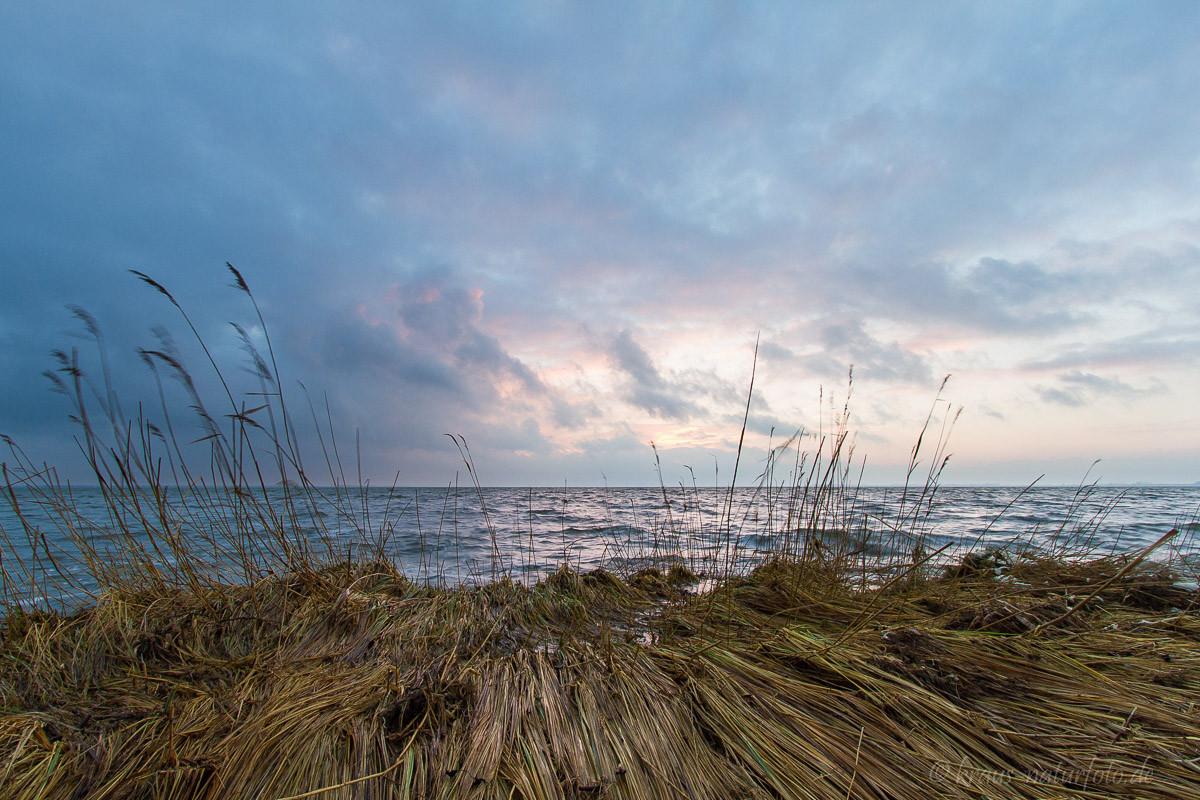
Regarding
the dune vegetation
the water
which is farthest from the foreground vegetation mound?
the water

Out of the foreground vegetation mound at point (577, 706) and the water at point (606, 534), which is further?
the water at point (606, 534)

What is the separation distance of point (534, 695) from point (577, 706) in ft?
0.56

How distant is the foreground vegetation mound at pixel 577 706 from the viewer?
1.36 m

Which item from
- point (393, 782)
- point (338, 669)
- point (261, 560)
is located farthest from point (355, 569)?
point (393, 782)

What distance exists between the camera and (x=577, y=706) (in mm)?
1728

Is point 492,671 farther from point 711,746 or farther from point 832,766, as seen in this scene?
point 832,766

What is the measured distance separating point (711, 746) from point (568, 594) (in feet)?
7.07

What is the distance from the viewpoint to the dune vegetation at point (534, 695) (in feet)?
4.50

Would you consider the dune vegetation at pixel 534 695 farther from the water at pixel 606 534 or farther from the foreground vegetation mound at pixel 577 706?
the water at pixel 606 534

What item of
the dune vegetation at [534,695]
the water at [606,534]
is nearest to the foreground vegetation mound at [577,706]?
the dune vegetation at [534,695]

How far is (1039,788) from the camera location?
52.3 inches

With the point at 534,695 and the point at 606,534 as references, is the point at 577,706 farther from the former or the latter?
the point at 606,534

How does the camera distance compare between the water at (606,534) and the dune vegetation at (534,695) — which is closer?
the dune vegetation at (534,695)

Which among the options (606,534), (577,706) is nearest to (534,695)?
(577,706)
